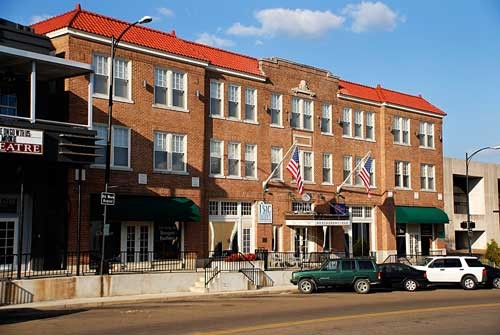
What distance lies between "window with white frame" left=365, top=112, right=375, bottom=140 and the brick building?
0.29 feet

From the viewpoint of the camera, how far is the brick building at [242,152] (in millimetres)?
29938

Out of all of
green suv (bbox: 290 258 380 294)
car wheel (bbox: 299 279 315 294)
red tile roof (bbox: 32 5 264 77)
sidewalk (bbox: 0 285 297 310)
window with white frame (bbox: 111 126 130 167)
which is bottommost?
sidewalk (bbox: 0 285 297 310)

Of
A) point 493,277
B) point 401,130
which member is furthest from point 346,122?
point 493,277

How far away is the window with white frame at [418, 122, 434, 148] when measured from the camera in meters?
48.2

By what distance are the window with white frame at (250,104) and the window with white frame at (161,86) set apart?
586 centimetres

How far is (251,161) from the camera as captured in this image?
3653cm

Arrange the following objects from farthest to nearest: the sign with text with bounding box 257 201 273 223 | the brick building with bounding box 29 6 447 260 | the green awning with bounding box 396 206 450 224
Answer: the green awning with bounding box 396 206 450 224 < the sign with text with bounding box 257 201 273 223 < the brick building with bounding box 29 6 447 260

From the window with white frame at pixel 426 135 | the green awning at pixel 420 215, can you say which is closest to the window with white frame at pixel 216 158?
the green awning at pixel 420 215

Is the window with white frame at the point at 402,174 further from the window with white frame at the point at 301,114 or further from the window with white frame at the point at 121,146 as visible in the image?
the window with white frame at the point at 121,146

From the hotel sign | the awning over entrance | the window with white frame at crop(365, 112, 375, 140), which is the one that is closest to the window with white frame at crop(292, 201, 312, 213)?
the window with white frame at crop(365, 112, 375, 140)

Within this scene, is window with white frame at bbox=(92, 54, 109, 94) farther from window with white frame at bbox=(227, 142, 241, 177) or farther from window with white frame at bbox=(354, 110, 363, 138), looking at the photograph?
window with white frame at bbox=(354, 110, 363, 138)

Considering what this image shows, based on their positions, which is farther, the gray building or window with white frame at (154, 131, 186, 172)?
the gray building

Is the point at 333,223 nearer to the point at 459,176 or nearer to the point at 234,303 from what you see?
the point at 234,303

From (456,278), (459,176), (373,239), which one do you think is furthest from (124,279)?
(459,176)
